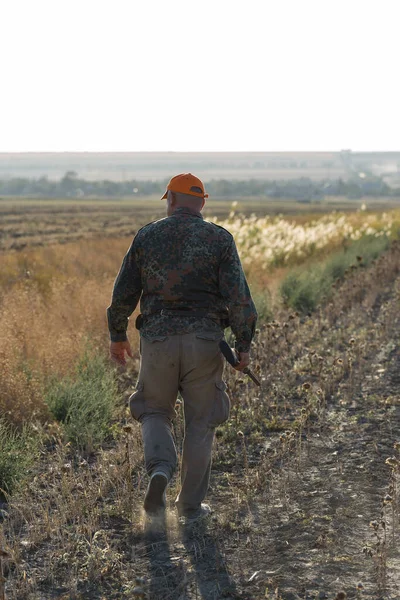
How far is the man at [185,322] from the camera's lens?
4.81 m

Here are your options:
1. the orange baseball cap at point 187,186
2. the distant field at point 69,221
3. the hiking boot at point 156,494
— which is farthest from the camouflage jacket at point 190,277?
the distant field at point 69,221

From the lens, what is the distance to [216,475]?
19.4ft

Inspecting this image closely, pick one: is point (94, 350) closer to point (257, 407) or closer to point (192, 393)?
point (257, 407)

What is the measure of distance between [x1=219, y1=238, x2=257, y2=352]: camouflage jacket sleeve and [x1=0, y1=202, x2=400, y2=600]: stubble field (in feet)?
3.10

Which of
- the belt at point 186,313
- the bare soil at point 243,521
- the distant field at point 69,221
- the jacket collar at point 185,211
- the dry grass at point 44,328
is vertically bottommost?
the distant field at point 69,221

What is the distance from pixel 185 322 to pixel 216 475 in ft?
5.02

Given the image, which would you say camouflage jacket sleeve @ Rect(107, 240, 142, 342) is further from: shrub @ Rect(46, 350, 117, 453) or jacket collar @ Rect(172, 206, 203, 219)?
shrub @ Rect(46, 350, 117, 453)

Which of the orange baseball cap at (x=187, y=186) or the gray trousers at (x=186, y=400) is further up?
the orange baseball cap at (x=187, y=186)

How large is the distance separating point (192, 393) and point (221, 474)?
4.04ft

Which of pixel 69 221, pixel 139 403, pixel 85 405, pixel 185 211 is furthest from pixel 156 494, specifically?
pixel 69 221

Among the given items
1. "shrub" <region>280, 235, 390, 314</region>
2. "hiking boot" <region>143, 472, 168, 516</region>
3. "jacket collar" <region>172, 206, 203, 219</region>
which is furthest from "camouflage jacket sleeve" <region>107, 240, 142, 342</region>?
"shrub" <region>280, 235, 390, 314</region>

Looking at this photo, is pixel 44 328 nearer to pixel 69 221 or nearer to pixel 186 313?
pixel 186 313

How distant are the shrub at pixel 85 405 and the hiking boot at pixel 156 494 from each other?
1.68 metres

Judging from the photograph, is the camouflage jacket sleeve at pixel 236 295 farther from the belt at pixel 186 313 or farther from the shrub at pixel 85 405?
the shrub at pixel 85 405
